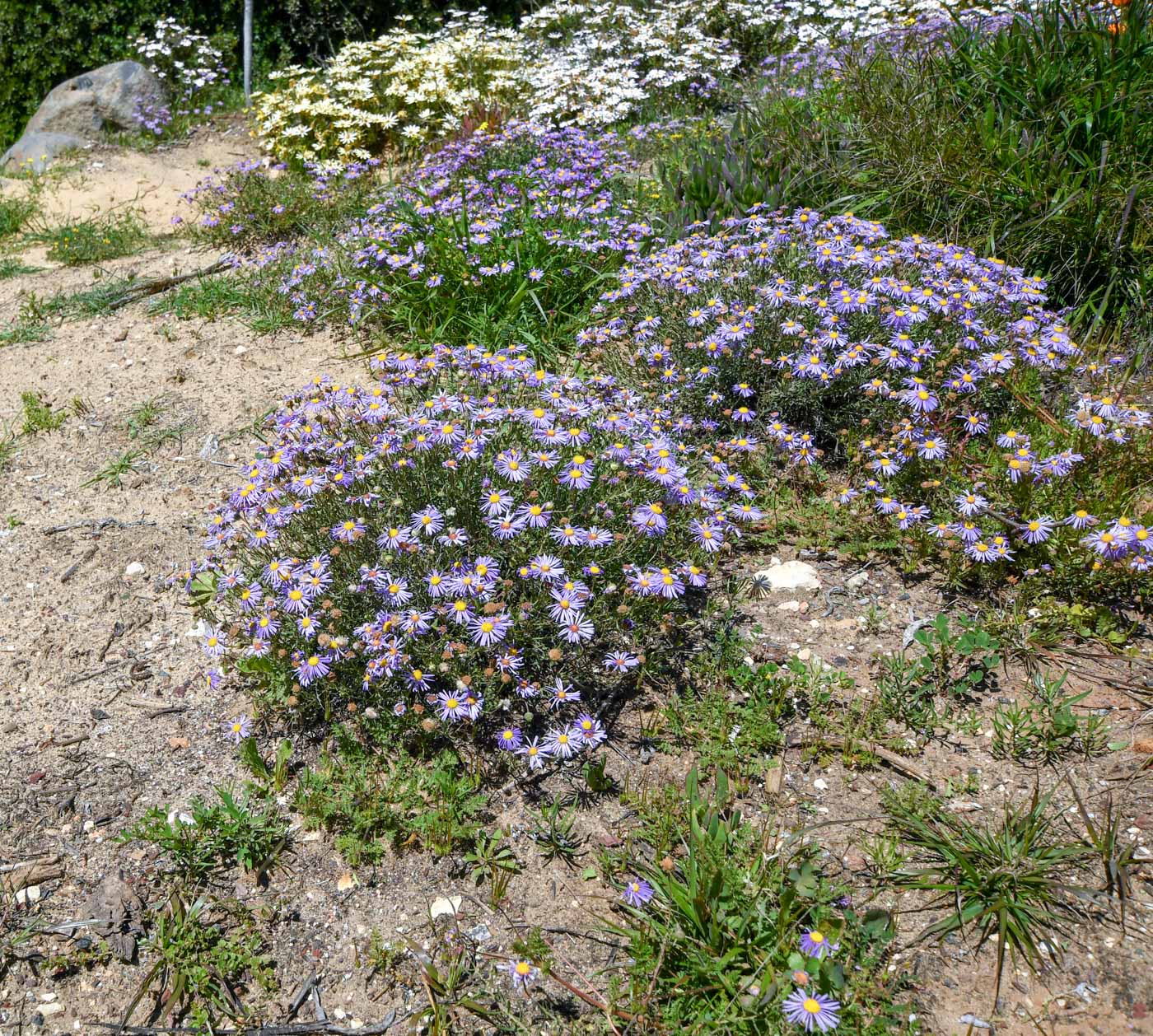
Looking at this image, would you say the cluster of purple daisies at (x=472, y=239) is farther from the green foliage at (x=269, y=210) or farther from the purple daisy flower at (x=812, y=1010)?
the purple daisy flower at (x=812, y=1010)

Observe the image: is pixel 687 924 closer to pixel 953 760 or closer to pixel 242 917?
pixel 953 760

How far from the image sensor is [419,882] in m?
2.43

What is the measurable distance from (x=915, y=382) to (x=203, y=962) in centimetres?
304

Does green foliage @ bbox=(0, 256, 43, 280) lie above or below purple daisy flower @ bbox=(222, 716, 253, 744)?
above

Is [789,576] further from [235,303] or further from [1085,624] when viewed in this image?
[235,303]

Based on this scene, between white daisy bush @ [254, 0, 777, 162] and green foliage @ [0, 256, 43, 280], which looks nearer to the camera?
green foliage @ [0, 256, 43, 280]

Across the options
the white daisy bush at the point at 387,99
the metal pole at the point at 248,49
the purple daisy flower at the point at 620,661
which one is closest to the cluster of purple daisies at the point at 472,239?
the white daisy bush at the point at 387,99

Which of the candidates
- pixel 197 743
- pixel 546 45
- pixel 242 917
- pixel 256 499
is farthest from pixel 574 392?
pixel 546 45

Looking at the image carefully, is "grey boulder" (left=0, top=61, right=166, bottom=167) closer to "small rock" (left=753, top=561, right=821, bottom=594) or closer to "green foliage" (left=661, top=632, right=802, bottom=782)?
"small rock" (left=753, top=561, right=821, bottom=594)

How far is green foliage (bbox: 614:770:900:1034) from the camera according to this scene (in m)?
1.96

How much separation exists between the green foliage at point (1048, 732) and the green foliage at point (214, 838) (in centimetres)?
213

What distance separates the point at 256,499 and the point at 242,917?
1281mm

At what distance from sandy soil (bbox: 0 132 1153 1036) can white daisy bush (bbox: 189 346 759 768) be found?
0.26 m

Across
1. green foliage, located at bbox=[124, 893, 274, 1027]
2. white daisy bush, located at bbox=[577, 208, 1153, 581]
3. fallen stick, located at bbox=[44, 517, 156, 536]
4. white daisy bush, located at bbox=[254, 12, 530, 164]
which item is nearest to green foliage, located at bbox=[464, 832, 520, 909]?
green foliage, located at bbox=[124, 893, 274, 1027]
